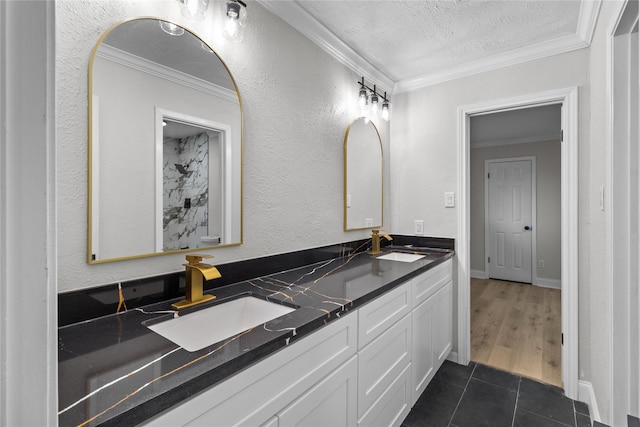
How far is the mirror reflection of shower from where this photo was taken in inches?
49.4

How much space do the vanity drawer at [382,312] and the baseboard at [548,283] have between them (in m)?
4.10

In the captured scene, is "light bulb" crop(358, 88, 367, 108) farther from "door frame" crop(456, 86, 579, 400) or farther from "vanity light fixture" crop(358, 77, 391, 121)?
"door frame" crop(456, 86, 579, 400)

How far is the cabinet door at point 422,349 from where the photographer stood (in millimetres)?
1845

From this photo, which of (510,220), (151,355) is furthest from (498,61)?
(510,220)

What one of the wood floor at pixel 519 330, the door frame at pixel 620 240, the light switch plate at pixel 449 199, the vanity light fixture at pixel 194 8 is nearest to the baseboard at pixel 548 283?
the wood floor at pixel 519 330

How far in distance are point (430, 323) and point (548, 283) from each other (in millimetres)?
3724

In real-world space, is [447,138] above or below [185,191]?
above

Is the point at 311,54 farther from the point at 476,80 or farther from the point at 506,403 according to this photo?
the point at 506,403

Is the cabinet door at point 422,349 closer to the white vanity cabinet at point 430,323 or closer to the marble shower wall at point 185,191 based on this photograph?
the white vanity cabinet at point 430,323

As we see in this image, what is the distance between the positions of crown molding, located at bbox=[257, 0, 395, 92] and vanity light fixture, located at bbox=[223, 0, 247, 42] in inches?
11.1

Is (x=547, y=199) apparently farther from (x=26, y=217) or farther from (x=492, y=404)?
(x=26, y=217)

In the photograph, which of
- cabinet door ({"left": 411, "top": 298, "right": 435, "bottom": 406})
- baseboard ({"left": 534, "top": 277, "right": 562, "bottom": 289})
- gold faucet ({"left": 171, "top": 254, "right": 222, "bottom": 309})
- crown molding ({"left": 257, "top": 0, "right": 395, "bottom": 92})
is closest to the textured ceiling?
crown molding ({"left": 257, "top": 0, "right": 395, "bottom": 92})

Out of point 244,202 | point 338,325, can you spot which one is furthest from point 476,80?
point 338,325

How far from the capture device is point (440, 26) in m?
1.96
